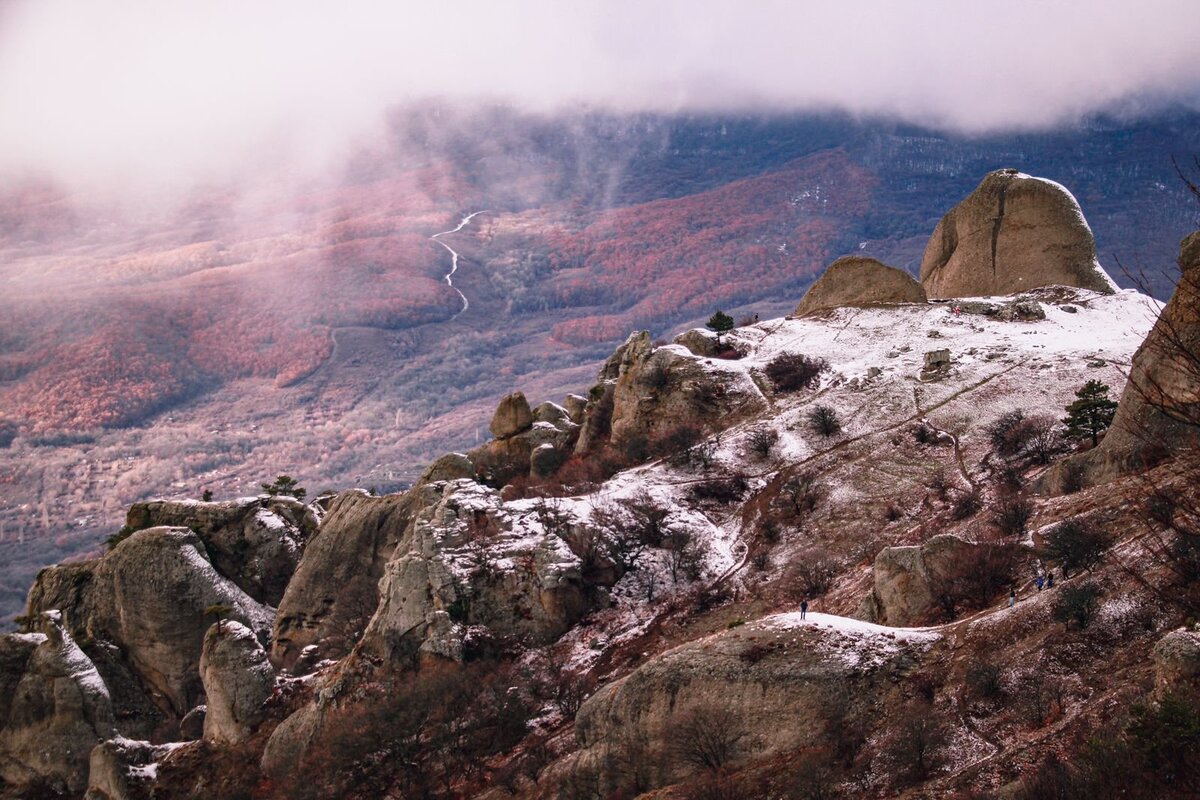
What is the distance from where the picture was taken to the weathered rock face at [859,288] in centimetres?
7400

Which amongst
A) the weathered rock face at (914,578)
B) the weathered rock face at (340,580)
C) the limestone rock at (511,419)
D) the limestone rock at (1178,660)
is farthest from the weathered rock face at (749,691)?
the limestone rock at (511,419)

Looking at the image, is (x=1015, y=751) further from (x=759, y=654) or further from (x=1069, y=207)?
(x=1069, y=207)

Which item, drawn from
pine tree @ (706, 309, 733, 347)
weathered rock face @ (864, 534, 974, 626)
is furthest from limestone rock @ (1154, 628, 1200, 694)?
pine tree @ (706, 309, 733, 347)

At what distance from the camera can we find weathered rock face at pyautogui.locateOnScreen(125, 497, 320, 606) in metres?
57.5

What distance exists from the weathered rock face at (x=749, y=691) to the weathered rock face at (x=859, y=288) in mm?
50554

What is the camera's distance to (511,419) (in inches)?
2618

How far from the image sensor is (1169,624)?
22219 millimetres

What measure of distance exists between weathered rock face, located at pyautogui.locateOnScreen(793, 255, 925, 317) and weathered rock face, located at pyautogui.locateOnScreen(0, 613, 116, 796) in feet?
166

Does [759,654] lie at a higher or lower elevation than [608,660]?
higher

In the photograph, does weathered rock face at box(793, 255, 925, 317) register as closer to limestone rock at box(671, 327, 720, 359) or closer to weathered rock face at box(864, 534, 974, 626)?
limestone rock at box(671, 327, 720, 359)

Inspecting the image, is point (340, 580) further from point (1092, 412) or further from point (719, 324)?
point (1092, 412)

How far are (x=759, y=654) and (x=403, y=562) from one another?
2070cm

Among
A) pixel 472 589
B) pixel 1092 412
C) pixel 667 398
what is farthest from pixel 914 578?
pixel 667 398

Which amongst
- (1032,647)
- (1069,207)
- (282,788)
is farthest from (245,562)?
(1069,207)
